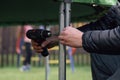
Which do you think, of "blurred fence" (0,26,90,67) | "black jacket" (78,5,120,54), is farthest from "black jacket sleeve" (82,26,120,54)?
"blurred fence" (0,26,90,67)

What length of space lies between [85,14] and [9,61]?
1416 centimetres

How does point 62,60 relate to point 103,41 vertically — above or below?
below

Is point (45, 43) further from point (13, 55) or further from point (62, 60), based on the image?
point (13, 55)

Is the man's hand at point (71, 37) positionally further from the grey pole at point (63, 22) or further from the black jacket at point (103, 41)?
the grey pole at point (63, 22)

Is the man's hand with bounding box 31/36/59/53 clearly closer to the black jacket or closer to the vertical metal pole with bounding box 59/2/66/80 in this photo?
the vertical metal pole with bounding box 59/2/66/80

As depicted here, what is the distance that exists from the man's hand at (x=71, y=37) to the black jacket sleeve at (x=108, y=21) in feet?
2.07

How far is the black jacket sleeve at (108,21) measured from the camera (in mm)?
3698

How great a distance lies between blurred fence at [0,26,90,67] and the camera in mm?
18094

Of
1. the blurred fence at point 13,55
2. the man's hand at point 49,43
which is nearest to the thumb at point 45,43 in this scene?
the man's hand at point 49,43

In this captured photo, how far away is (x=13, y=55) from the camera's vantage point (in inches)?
766

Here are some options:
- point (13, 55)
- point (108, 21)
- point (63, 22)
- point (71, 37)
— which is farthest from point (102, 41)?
point (13, 55)

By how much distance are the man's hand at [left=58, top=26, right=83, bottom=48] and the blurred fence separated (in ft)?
46.3

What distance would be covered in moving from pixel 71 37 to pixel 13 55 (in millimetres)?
16507

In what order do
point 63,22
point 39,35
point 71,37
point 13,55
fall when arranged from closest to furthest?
point 71,37 → point 63,22 → point 39,35 → point 13,55
